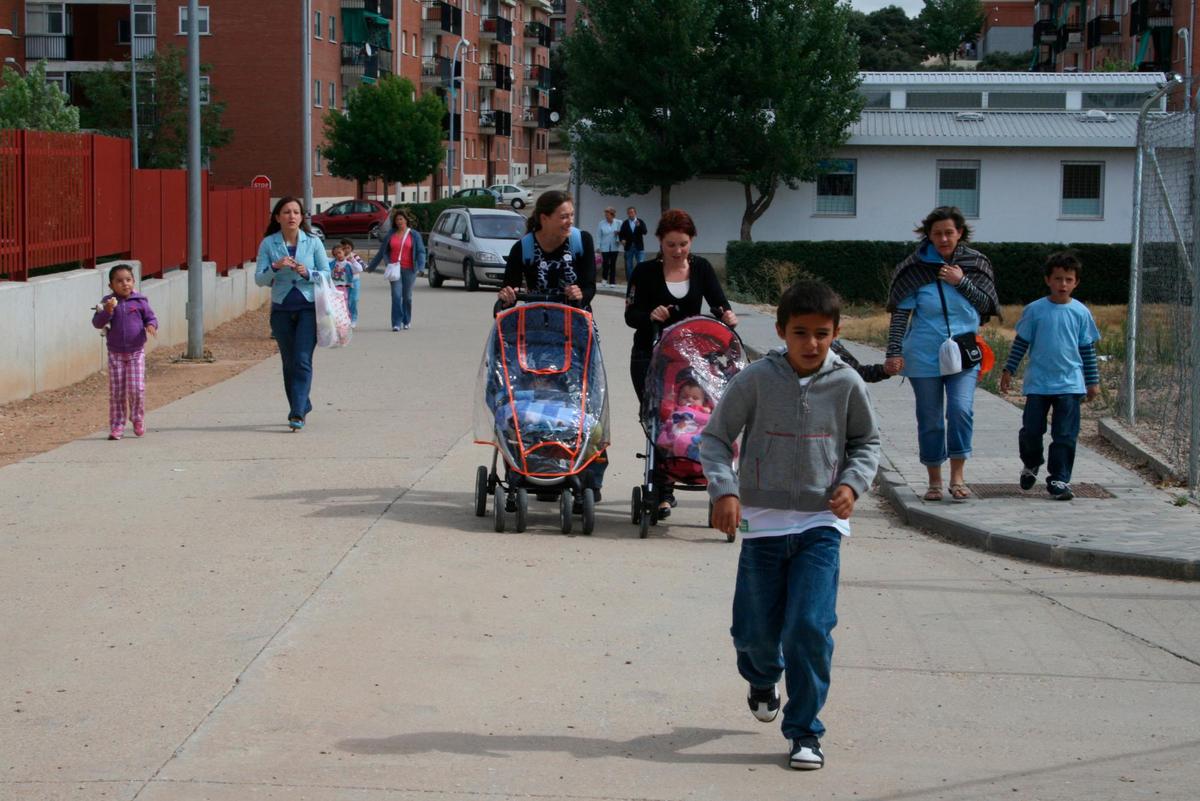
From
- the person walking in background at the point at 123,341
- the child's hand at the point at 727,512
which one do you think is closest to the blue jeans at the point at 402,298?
the person walking in background at the point at 123,341

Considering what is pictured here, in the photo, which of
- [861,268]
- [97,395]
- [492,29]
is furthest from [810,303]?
[492,29]

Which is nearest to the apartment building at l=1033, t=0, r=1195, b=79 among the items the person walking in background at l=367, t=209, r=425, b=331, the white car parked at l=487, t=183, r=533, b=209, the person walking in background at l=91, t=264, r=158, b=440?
the white car parked at l=487, t=183, r=533, b=209

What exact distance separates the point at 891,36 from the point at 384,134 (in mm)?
73833

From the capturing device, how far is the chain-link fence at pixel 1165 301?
1147cm

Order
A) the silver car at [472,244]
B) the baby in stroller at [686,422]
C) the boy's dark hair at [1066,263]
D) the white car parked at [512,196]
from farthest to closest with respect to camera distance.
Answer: the white car parked at [512,196]
the silver car at [472,244]
the boy's dark hair at [1066,263]
the baby in stroller at [686,422]

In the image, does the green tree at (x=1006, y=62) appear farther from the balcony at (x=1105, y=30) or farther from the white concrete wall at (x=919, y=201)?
the white concrete wall at (x=919, y=201)

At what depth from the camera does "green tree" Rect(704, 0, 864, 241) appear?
41844mm

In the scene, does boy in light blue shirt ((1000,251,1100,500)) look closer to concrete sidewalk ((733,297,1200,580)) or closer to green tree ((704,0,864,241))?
concrete sidewalk ((733,297,1200,580))

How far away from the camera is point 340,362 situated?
19234 mm

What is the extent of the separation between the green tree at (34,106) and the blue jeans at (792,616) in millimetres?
49554

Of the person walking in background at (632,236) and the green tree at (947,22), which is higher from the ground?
the green tree at (947,22)

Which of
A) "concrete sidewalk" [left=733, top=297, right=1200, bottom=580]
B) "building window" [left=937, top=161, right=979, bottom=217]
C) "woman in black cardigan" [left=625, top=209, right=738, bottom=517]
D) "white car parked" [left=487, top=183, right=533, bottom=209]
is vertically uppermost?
"white car parked" [left=487, top=183, right=533, bottom=209]

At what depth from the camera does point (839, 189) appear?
44.2 m

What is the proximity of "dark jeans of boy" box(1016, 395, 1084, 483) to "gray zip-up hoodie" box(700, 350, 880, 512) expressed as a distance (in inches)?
205
